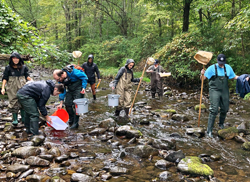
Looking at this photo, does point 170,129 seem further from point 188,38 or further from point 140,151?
point 188,38

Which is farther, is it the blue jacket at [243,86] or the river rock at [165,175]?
the blue jacket at [243,86]

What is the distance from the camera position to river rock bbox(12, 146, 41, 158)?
3812 millimetres

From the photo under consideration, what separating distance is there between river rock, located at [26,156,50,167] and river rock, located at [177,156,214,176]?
2.49 m

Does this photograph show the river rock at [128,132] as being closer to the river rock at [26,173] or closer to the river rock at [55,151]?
the river rock at [55,151]

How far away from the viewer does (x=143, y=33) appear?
22266 mm

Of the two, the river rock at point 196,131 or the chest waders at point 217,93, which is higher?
the chest waders at point 217,93

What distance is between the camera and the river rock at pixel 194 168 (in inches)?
134

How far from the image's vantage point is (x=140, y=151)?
4137 millimetres

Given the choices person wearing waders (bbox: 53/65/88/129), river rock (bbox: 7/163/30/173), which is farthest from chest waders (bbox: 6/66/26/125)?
river rock (bbox: 7/163/30/173)

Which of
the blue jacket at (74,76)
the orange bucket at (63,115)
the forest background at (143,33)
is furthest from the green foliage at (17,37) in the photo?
the orange bucket at (63,115)

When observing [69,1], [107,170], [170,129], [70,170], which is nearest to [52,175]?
[70,170]

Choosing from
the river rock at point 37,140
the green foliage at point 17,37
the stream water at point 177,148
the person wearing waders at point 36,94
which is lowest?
the stream water at point 177,148

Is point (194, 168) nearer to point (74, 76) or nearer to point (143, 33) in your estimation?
point (74, 76)

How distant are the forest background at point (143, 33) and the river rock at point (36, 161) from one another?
434 centimetres
